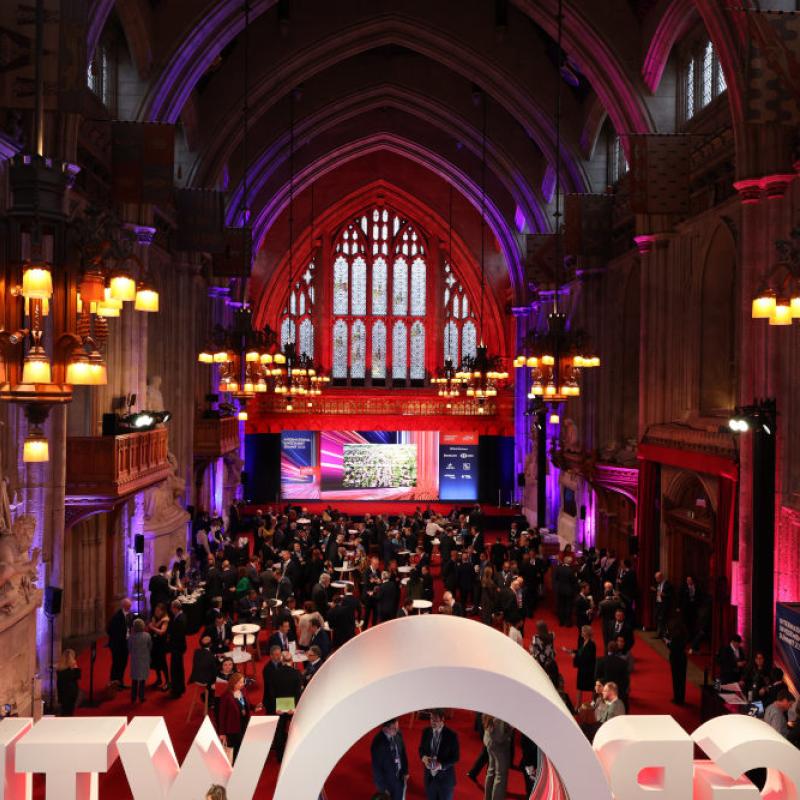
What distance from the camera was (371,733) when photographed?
35.4 feet

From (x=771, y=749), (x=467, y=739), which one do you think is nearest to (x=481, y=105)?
(x=467, y=739)

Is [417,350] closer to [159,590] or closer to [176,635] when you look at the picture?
[159,590]

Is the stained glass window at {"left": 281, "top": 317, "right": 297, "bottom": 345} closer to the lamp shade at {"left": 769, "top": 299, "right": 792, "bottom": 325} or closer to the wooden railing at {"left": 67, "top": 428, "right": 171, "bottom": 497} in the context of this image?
the wooden railing at {"left": 67, "top": 428, "right": 171, "bottom": 497}

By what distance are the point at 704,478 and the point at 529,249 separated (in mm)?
9616

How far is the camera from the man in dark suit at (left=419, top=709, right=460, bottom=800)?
728 centimetres

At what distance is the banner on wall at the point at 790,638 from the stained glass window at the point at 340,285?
26.3 m

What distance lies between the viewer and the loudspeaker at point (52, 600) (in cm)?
1159

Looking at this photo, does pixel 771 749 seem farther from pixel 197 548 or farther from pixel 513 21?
pixel 513 21

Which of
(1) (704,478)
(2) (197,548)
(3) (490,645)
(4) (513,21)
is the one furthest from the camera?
(4) (513,21)

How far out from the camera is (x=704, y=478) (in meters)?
14.7

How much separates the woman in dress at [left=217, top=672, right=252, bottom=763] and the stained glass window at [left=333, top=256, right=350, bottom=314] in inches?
1033

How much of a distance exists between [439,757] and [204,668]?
13.4ft

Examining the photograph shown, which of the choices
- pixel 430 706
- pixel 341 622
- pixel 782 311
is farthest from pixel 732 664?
pixel 430 706

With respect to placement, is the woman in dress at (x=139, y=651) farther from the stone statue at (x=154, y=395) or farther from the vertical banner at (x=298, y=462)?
the vertical banner at (x=298, y=462)
